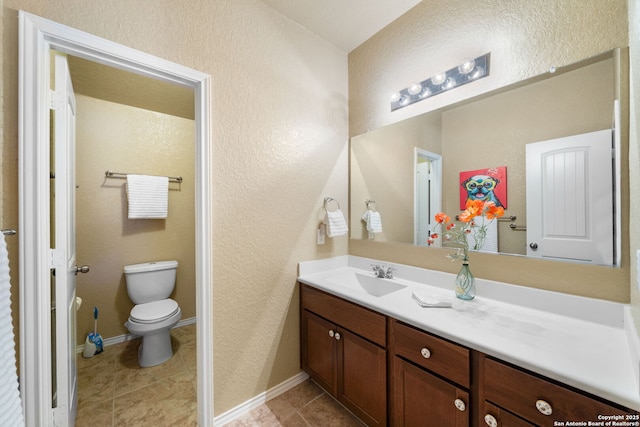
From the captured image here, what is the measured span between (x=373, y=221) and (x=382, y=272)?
0.41 m

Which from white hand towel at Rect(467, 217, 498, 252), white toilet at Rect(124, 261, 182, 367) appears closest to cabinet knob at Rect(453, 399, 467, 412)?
white hand towel at Rect(467, 217, 498, 252)

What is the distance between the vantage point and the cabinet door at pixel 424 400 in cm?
96

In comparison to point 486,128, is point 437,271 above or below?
below

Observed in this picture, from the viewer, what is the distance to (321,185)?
6.39 feet

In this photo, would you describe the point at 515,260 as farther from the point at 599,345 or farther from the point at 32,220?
the point at 32,220

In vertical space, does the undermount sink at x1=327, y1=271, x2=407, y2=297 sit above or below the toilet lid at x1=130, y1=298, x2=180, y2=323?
above

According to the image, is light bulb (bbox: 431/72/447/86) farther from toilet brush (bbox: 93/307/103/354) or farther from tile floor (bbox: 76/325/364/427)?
toilet brush (bbox: 93/307/103/354)

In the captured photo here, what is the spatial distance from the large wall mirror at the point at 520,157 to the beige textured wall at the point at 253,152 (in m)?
0.64

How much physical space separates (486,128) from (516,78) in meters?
0.25

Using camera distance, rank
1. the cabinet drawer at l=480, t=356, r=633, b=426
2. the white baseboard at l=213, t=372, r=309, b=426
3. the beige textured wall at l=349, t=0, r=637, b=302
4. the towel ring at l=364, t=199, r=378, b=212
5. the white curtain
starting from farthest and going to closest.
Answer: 1. the towel ring at l=364, t=199, r=378, b=212
2. the white baseboard at l=213, t=372, r=309, b=426
3. the beige textured wall at l=349, t=0, r=637, b=302
4. the cabinet drawer at l=480, t=356, r=633, b=426
5. the white curtain

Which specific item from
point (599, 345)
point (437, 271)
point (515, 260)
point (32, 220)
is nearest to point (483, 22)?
point (515, 260)

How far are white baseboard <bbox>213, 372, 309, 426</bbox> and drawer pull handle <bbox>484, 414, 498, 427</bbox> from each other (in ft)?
4.23

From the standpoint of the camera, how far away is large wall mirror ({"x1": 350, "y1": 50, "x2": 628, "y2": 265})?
1.04 meters

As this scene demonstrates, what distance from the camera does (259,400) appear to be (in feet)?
5.34
